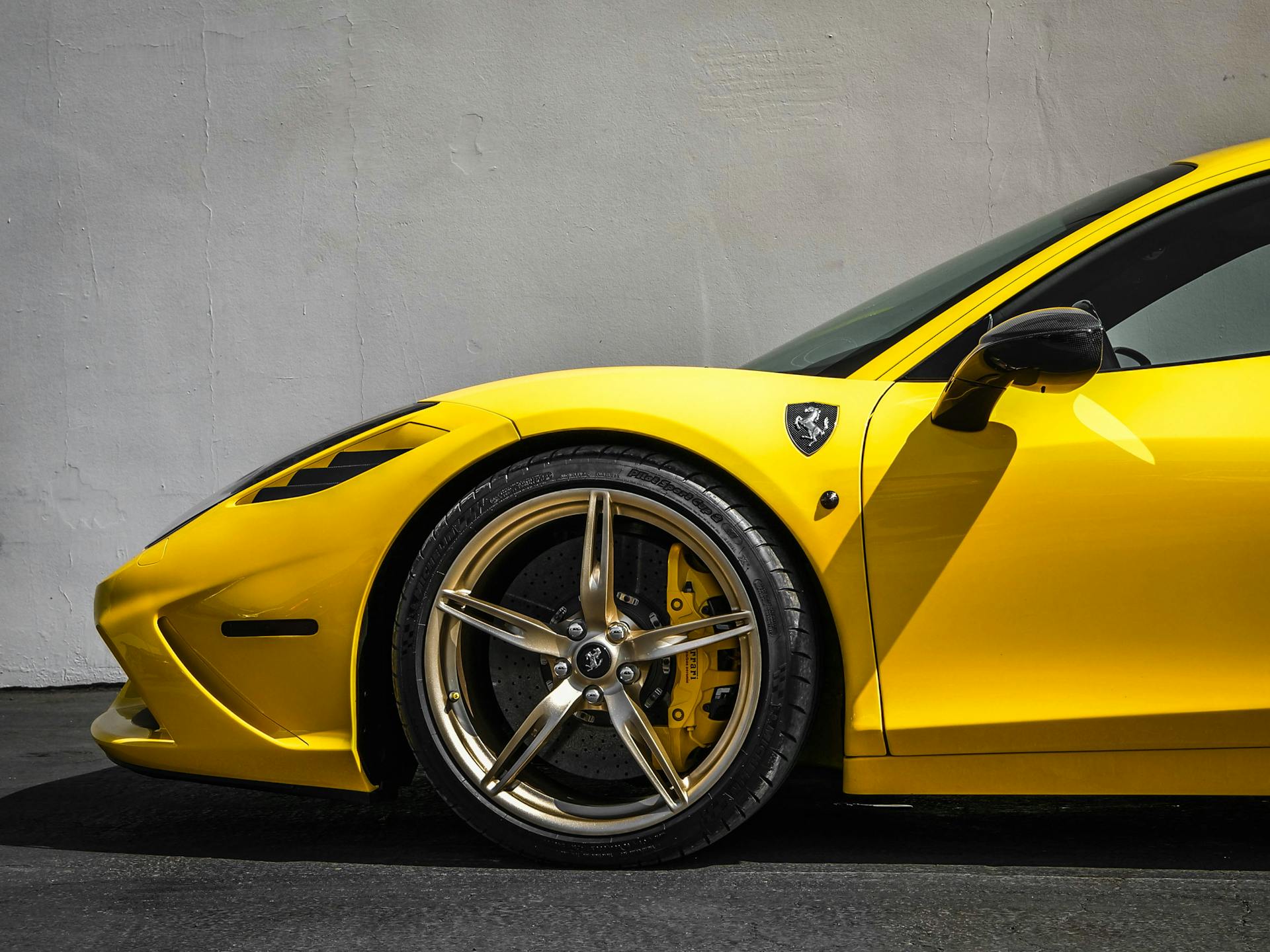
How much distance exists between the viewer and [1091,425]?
1.91 m

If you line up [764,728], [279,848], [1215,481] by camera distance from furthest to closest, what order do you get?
[279,848] → [764,728] → [1215,481]

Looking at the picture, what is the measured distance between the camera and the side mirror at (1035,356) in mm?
1801

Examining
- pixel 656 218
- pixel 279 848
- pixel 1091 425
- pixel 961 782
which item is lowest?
pixel 279 848

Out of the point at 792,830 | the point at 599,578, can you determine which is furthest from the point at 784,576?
the point at 792,830

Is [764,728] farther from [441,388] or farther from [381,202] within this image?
[381,202]

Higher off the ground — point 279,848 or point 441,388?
point 441,388

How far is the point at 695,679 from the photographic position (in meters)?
2.05

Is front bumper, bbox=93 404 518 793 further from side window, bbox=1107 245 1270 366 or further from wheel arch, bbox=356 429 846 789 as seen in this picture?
side window, bbox=1107 245 1270 366

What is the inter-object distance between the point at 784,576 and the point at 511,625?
0.51 metres

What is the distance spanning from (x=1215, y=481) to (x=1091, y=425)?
0.21 m

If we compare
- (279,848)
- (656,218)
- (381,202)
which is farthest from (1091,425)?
(381,202)

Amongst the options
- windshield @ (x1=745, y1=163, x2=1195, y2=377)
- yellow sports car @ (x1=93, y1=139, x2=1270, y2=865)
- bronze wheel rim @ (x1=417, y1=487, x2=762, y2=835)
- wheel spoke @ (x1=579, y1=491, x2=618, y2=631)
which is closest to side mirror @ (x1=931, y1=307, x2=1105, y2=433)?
yellow sports car @ (x1=93, y1=139, x2=1270, y2=865)

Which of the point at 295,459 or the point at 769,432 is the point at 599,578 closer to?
the point at 769,432

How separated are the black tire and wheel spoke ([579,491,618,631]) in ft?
0.28
